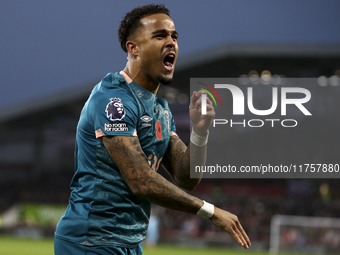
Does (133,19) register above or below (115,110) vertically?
above

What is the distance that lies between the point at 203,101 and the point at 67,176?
124 feet

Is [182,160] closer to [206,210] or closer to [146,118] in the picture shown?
[146,118]

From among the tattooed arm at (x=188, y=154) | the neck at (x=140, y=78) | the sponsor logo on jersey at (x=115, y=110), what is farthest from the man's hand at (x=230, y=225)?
the neck at (x=140, y=78)

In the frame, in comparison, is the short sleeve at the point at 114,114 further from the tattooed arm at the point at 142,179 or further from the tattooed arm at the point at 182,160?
Result: the tattooed arm at the point at 182,160

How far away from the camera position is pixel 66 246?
355 centimetres

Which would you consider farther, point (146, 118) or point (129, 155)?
point (146, 118)

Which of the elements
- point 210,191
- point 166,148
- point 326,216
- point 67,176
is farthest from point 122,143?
point 67,176

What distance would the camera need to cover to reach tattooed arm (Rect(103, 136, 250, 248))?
3.33 meters

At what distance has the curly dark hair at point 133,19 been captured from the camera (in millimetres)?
3758

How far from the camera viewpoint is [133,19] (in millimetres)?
3779

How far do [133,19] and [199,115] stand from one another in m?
0.78

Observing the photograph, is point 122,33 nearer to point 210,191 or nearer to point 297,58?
point 297,58

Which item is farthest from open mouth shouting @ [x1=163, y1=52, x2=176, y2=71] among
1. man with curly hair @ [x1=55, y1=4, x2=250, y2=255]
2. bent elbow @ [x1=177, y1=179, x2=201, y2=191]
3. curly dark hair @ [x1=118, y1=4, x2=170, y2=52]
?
bent elbow @ [x1=177, y1=179, x2=201, y2=191]

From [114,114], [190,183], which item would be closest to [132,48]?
[114,114]
